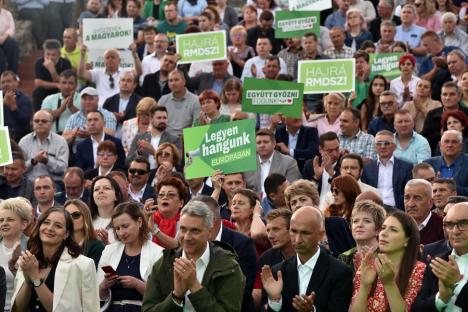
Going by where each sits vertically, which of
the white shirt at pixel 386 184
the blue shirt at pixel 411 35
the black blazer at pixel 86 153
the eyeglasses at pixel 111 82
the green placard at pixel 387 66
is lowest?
the white shirt at pixel 386 184

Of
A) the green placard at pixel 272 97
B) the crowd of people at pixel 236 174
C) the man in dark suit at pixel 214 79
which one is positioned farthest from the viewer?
the man in dark suit at pixel 214 79

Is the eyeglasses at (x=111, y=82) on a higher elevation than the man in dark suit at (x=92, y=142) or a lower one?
higher

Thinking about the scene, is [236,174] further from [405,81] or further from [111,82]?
[111,82]

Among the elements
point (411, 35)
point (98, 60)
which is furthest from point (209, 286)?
point (411, 35)

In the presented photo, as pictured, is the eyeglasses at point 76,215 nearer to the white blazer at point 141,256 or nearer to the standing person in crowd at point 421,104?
the white blazer at point 141,256

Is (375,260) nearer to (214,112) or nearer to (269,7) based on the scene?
(214,112)

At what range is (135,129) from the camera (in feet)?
61.2

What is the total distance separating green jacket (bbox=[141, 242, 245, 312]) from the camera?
990 centimetres

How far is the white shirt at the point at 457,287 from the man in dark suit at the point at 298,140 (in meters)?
7.34

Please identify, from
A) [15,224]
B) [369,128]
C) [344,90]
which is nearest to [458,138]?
[369,128]

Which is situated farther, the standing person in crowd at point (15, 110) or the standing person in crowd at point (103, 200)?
the standing person in crowd at point (15, 110)

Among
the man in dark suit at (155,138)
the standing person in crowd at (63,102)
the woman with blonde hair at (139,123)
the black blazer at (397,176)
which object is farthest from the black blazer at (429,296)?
the standing person in crowd at (63,102)

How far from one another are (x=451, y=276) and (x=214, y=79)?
11.1 metres

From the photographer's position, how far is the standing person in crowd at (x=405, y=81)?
19438 millimetres
